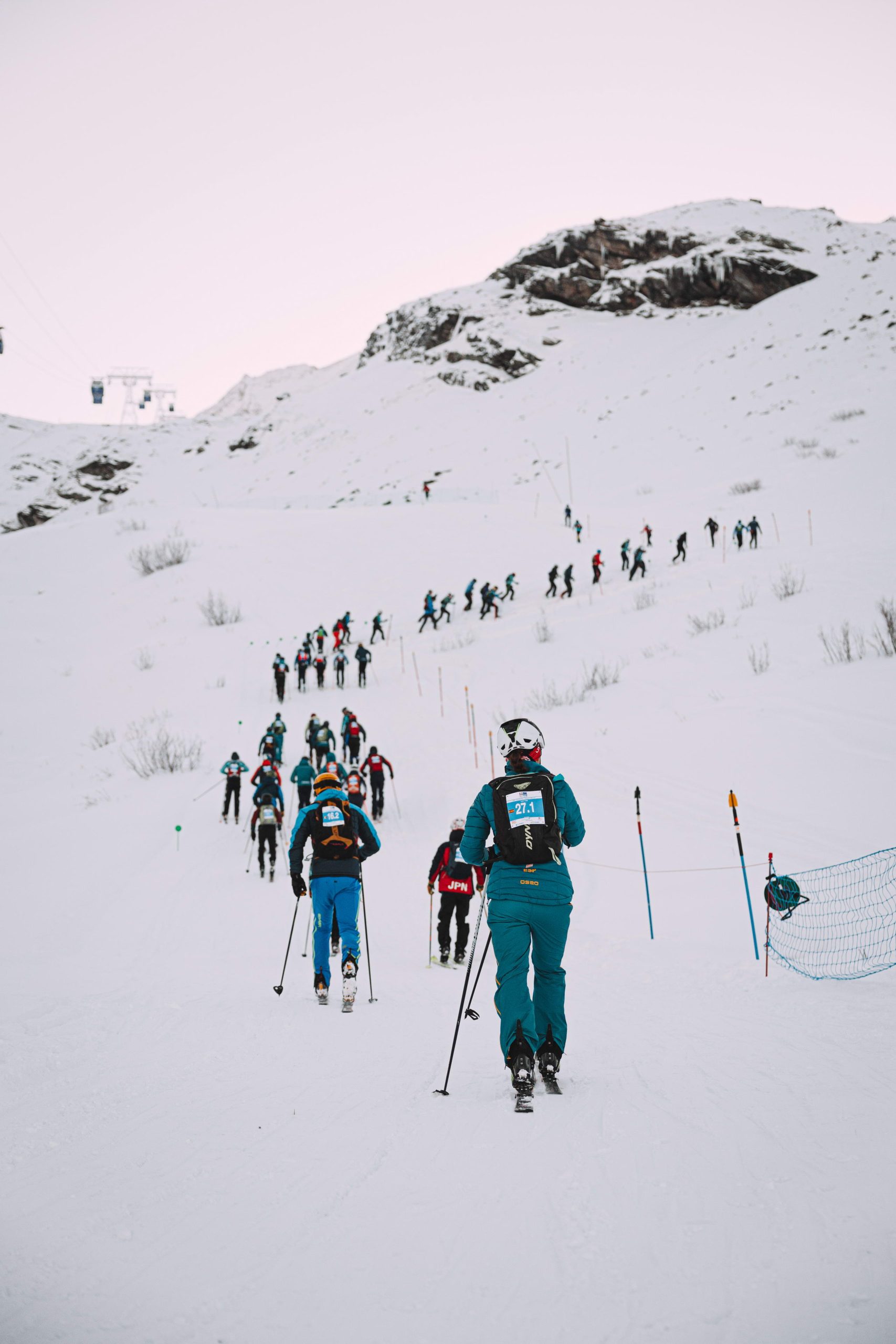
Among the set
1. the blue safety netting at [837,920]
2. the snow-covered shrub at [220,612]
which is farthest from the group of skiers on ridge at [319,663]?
the blue safety netting at [837,920]

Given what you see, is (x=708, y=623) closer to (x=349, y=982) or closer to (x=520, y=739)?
(x=349, y=982)

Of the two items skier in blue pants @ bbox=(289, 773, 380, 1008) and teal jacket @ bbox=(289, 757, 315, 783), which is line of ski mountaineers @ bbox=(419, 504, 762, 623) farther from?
skier in blue pants @ bbox=(289, 773, 380, 1008)

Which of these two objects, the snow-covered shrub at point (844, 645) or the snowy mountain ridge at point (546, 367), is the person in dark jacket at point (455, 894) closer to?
the snow-covered shrub at point (844, 645)

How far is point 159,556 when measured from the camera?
4075 centimetres

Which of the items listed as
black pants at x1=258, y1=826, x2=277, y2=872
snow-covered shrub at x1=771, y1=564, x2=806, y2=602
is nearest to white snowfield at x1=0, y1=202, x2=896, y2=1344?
snow-covered shrub at x1=771, y1=564, x2=806, y2=602

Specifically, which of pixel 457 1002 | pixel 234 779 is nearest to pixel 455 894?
pixel 457 1002

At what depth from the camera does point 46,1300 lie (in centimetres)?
254

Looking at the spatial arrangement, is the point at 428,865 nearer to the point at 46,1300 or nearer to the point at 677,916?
the point at 677,916

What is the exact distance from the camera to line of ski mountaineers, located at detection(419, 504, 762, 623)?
30672 mm

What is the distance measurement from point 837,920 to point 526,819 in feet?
17.9

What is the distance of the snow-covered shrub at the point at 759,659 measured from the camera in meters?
16.8

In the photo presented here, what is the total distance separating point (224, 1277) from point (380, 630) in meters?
28.3

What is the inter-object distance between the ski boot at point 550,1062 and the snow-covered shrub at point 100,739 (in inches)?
818

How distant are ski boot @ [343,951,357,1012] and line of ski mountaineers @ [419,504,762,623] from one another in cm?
2490
